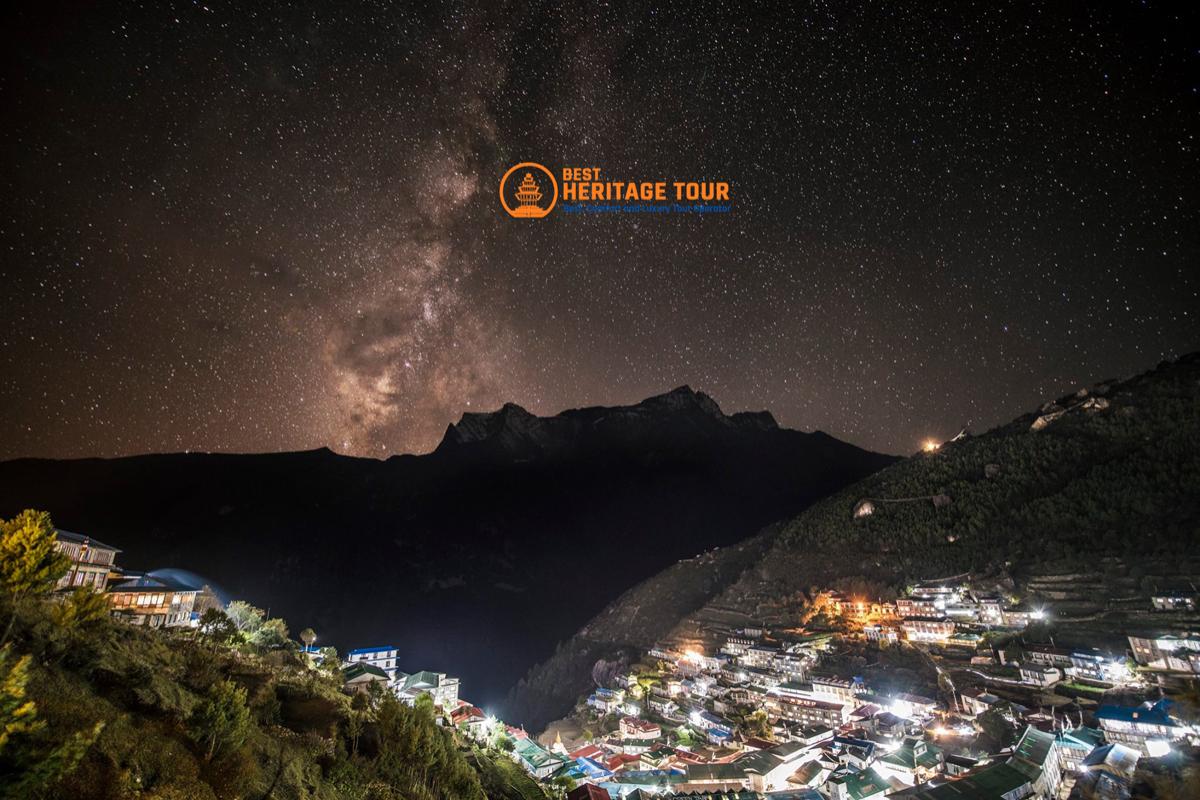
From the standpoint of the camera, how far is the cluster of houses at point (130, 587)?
29.5m

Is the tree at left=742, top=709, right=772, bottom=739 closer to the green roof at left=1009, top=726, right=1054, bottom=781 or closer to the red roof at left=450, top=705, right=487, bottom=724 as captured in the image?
the green roof at left=1009, top=726, right=1054, bottom=781

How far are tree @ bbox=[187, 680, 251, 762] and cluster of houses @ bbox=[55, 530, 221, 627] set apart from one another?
22038mm

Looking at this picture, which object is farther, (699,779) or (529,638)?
(529,638)

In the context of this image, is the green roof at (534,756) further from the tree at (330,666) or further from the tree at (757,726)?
the tree at (757,726)

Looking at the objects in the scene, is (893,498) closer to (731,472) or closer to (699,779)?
(699,779)

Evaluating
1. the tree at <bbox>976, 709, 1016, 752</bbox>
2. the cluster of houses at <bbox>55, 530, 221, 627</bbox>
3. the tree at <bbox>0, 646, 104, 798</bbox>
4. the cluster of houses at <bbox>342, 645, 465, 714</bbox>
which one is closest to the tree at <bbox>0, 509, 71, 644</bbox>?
the tree at <bbox>0, 646, 104, 798</bbox>

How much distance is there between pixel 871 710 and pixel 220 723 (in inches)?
1930

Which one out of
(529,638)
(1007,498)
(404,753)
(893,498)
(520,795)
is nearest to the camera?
(404,753)

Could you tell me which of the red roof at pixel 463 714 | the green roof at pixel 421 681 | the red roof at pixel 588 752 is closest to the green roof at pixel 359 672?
the green roof at pixel 421 681

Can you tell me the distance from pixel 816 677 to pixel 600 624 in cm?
5850

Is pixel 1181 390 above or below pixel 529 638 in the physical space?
above

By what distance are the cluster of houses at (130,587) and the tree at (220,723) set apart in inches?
868

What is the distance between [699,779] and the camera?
118 ft

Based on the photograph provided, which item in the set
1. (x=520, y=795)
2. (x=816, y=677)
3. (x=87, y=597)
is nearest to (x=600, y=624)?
(x=816, y=677)
